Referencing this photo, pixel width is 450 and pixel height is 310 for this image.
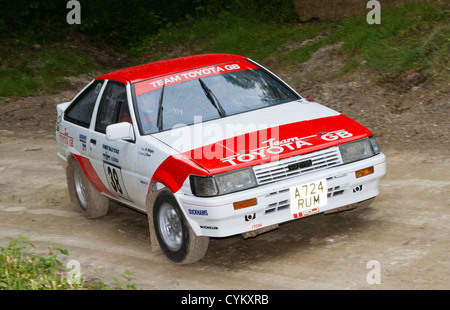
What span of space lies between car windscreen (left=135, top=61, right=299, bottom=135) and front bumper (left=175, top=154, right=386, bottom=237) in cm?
107

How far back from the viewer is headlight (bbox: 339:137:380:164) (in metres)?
6.46

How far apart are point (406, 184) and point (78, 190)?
3.71 meters

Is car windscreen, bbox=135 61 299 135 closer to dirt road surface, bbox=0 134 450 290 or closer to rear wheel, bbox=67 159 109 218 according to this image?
dirt road surface, bbox=0 134 450 290

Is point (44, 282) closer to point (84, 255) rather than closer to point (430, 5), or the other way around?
point (84, 255)

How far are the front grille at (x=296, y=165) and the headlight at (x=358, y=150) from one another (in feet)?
0.25

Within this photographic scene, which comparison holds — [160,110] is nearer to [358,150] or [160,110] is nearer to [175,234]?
[175,234]
